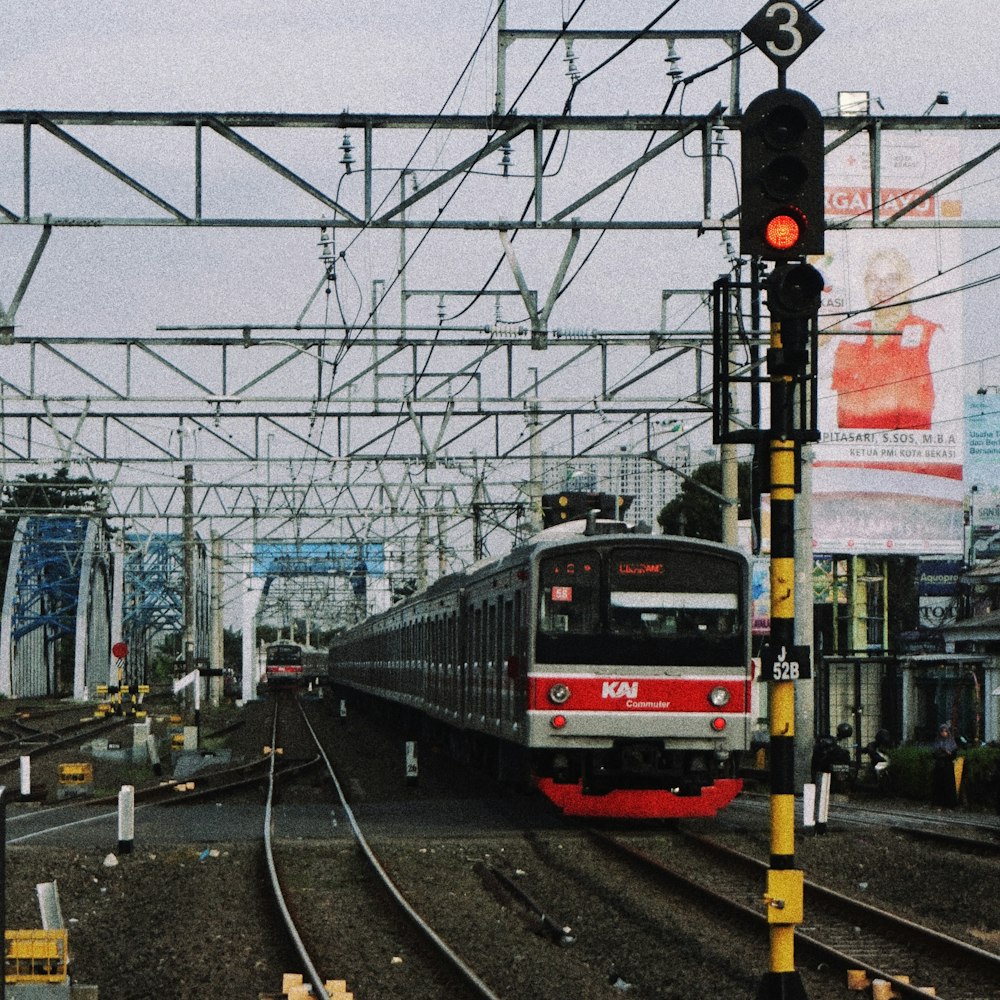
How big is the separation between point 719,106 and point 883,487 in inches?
1021

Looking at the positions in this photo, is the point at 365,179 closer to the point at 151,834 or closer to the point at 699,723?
the point at 699,723

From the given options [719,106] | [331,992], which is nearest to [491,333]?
[719,106]

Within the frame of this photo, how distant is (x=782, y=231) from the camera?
8.27 metres

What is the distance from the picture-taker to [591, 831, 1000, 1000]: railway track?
9.68 meters

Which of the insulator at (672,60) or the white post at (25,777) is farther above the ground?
A: the insulator at (672,60)

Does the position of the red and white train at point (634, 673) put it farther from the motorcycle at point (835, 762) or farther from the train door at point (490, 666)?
the motorcycle at point (835, 762)

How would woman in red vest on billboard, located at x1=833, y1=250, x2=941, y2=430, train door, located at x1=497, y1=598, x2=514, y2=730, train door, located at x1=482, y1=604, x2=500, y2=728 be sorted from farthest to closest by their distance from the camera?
woman in red vest on billboard, located at x1=833, y1=250, x2=941, y2=430 → train door, located at x1=482, y1=604, x2=500, y2=728 → train door, located at x1=497, y1=598, x2=514, y2=730

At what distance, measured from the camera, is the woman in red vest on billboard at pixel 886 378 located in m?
38.4

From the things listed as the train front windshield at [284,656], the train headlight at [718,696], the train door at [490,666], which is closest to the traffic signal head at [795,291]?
the train headlight at [718,696]

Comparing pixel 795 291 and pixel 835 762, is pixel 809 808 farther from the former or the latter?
pixel 795 291

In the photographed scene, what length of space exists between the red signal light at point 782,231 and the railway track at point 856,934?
12.6ft

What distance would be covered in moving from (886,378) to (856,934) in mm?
28406

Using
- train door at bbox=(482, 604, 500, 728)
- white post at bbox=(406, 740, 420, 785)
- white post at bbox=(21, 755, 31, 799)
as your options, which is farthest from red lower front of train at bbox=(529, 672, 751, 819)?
white post at bbox=(21, 755, 31, 799)

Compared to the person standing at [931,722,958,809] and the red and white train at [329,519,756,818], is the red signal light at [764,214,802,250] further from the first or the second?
the person standing at [931,722,958,809]
